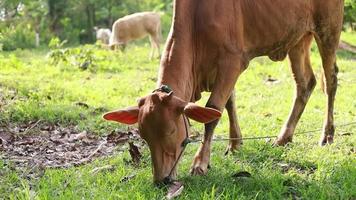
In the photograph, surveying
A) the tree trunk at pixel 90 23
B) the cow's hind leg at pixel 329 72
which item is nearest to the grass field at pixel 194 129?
the cow's hind leg at pixel 329 72

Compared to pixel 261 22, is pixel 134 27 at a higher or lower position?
lower

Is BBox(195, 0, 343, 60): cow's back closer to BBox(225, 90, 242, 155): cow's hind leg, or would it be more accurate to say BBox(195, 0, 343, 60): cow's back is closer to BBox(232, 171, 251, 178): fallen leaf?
BBox(225, 90, 242, 155): cow's hind leg

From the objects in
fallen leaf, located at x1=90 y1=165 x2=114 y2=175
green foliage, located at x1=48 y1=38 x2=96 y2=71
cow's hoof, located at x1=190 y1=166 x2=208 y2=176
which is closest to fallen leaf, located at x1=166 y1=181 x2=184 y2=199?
cow's hoof, located at x1=190 y1=166 x2=208 y2=176

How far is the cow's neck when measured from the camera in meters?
4.22

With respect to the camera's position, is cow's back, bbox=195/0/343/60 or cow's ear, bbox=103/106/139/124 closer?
cow's ear, bbox=103/106/139/124

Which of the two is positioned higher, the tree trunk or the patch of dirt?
the patch of dirt

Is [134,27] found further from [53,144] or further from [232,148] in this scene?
[232,148]

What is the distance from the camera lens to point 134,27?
1714cm

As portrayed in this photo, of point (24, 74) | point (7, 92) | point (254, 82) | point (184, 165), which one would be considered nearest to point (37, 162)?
point (184, 165)

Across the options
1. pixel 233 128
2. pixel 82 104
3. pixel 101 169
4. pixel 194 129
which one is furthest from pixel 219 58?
pixel 82 104

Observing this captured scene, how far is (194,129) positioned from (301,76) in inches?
55.4

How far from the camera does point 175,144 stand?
3.93 metres

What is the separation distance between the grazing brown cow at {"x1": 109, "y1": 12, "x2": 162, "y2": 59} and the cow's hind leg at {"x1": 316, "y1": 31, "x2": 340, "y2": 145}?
37.6 ft

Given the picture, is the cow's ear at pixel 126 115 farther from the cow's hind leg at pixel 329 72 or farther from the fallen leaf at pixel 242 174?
the cow's hind leg at pixel 329 72
